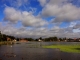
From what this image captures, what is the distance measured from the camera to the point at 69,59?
126 feet

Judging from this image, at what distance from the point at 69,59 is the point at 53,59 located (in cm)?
396

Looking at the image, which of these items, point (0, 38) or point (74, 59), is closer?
point (74, 59)

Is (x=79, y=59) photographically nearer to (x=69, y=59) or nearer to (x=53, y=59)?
(x=69, y=59)

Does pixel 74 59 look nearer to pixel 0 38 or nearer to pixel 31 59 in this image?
pixel 31 59

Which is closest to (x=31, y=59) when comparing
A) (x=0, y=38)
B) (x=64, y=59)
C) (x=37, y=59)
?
(x=37, y=59)

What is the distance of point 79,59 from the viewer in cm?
3806

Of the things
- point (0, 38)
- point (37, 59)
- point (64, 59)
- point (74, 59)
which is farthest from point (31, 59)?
point (0, 38)

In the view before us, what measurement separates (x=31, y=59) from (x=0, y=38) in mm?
132931

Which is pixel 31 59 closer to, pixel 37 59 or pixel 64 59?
pixel 37 59

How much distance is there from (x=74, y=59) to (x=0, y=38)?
136 metres

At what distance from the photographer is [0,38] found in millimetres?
164500

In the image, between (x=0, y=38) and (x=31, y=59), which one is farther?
(x=0, y=38)

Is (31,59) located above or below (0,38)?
below

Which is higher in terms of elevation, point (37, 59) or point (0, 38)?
point (0, 38)
